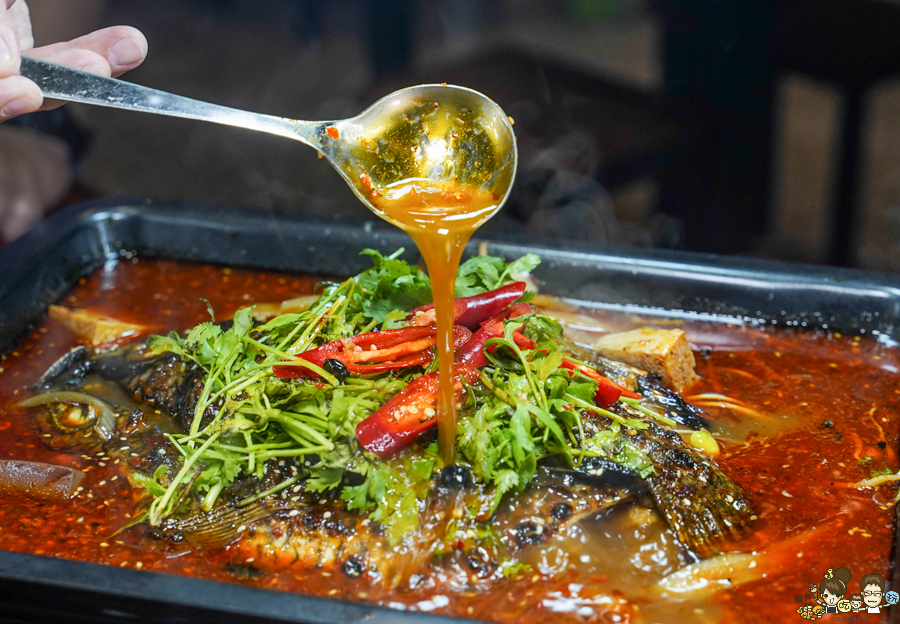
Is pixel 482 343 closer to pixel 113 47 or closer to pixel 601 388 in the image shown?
pixel 601 388

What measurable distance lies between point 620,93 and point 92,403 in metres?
3.92

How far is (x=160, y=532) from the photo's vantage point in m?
2.21

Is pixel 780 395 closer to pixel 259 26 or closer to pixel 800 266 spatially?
pixel 800 266

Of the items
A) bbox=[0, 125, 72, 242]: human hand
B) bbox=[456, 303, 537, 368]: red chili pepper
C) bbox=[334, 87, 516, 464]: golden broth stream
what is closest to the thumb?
bbox=[334, 87, 516, 464]: golden broth stream

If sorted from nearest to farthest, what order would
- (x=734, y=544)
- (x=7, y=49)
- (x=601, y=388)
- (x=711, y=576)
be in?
(x=7, y=49)
(x=711, y=576)
(x=734, y=544)
(x=601, y=388)

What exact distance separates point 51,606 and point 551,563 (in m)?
1.40

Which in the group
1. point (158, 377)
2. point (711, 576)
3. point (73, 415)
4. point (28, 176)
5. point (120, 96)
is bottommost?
point (711, 576)

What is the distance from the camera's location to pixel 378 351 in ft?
7.61

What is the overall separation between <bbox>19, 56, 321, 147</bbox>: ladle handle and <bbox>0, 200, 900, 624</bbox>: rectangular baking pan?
1376mm

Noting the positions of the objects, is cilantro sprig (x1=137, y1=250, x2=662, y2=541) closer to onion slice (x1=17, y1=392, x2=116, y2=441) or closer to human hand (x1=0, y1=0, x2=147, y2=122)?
onion slice (x1=17, y1=392, x2=116, y2=441)

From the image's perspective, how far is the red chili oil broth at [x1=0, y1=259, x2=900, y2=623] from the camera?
2012mm

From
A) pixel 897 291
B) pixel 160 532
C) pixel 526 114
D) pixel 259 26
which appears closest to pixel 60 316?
pixel 160 532

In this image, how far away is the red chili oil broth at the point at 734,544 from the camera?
6.60 ft

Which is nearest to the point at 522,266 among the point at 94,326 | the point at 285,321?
the point at 285,321
